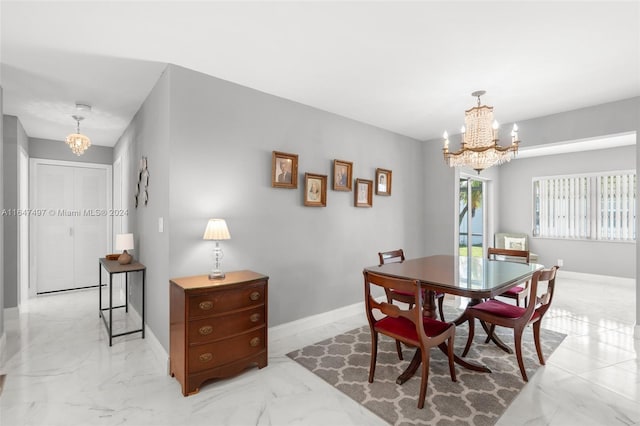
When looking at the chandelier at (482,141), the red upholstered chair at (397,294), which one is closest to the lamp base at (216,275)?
the red upholstered chair at (397,294)

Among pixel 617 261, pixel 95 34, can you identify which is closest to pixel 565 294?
pixel 617 261

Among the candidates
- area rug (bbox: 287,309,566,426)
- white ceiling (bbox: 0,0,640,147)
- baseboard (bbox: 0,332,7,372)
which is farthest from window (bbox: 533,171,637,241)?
baseboard (bbox: 0,332,7,372)

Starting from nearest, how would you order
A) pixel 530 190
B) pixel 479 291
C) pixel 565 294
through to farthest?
pixel 479 291
pixel 565 294
pixel 530 190

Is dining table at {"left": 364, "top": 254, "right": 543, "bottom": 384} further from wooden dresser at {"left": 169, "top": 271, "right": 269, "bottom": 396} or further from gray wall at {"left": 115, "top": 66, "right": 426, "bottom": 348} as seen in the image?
wooden dresser at {"left": 169, "top": 271, "right": 269, "bottom": 396}

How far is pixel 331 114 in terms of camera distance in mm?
3789

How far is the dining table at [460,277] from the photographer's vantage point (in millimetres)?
2222

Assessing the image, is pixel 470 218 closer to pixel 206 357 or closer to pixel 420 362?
pixel 420 362

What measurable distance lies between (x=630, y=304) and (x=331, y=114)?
197 inches

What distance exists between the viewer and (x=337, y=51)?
2381mm

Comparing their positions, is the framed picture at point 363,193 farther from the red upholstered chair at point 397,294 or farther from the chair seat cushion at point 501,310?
the chair seat cushion at point 501,310

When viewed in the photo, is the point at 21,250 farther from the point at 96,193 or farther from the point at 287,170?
the point at 287,170

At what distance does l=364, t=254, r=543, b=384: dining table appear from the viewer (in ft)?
7.29

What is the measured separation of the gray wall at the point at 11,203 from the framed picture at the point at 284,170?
3.39 m

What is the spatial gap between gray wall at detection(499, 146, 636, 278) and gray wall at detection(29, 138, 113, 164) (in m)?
8.01
